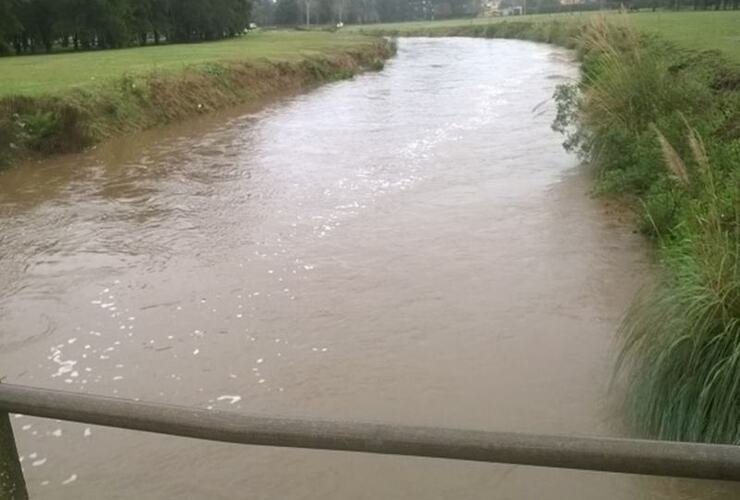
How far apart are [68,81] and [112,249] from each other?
482 inches

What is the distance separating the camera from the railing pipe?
232cm

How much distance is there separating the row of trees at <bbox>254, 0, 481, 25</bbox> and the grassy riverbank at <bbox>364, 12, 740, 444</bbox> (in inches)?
3680

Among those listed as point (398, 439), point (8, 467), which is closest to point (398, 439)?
point (398, 439)

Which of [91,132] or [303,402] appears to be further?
[91,132]

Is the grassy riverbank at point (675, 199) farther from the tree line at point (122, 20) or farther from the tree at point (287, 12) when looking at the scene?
the tree at point (287, 12)

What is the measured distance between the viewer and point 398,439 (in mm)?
2525

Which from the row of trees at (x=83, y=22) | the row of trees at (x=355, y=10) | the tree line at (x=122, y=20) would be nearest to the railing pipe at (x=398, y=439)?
the tree line at (x=122, y=20)

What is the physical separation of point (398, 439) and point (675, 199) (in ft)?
23.1

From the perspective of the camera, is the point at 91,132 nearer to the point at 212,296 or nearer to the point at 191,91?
the point at 191,91

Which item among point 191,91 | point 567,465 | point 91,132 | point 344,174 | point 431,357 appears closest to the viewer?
point 567,465

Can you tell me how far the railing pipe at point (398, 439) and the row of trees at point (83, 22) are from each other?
38599mm

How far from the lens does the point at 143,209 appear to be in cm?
1254

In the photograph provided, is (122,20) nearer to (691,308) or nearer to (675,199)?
(675,199)

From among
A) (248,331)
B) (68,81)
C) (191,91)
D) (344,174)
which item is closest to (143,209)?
(344,174)
